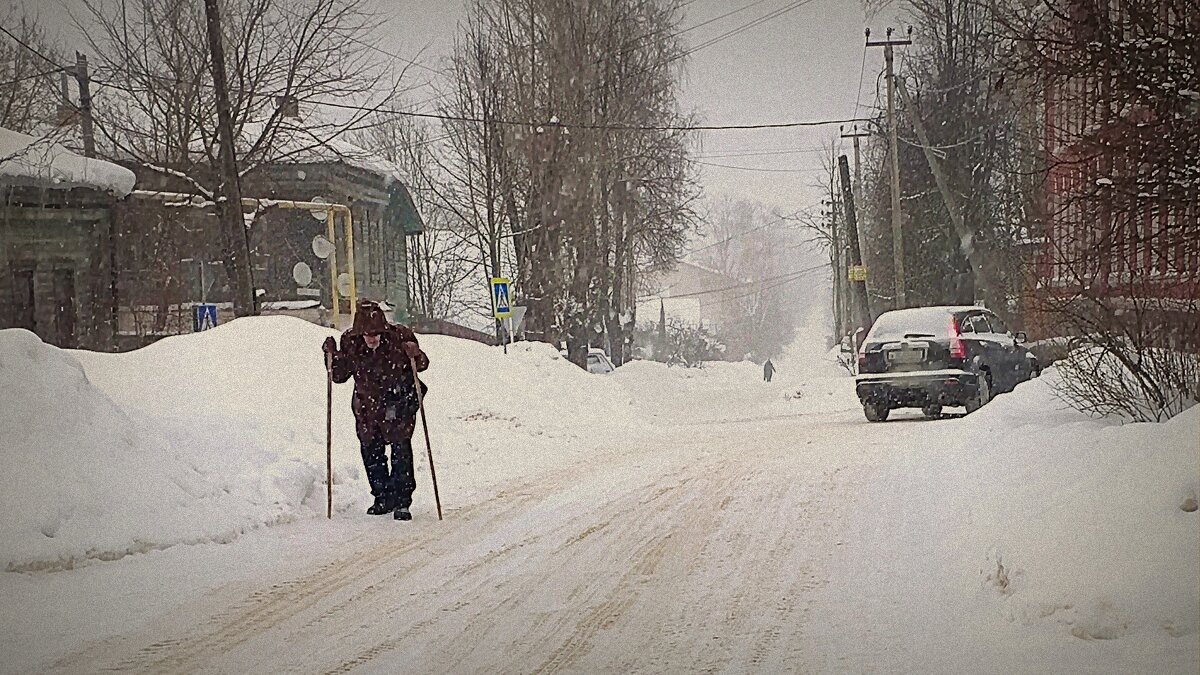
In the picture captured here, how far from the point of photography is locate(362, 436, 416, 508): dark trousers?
22.5 ft

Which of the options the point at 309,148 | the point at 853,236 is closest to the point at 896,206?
the point at 853,236

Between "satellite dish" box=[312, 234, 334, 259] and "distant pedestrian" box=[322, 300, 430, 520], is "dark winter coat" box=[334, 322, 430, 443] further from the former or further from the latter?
"satellite dish" box=[312, 234, 334, 259]

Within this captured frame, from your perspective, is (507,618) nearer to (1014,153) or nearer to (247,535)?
(247,535)

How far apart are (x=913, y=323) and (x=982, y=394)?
1.03 m

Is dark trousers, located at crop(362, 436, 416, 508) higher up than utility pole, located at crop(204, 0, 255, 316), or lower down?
lower down

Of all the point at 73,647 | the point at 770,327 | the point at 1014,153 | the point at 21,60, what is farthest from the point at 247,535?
the point at 770,327

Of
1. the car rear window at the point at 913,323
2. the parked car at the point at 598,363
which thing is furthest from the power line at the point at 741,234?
the car rear window at the point at 913,323

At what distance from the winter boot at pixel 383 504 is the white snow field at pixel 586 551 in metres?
0.12

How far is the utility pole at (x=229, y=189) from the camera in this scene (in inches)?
529

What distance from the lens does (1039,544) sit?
4398 mm

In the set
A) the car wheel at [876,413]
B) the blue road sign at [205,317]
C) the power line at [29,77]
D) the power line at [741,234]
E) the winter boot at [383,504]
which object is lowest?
the car wheel at [876,413]

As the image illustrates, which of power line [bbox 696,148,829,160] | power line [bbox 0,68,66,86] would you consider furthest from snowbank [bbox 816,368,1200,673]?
power line [bbox 0,68,66,86]

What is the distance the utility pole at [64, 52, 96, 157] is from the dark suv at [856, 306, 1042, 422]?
9416 millimetres

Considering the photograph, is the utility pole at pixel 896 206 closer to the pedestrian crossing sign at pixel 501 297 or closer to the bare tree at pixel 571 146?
the bare tree at pixel 571 146
